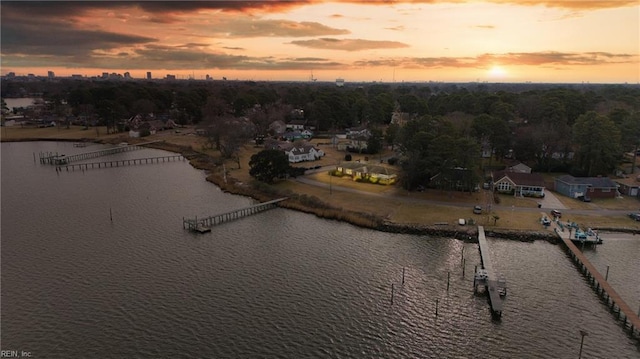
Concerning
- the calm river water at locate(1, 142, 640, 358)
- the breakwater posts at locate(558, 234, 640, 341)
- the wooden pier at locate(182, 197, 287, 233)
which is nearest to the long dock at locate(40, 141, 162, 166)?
the calm river water at locate(1, 142, 640, 358)

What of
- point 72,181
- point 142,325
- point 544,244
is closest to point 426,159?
point 544,244

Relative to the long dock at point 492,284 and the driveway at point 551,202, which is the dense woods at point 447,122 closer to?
the driveway at point 551,202

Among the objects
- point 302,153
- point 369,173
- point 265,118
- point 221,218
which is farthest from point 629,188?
point 265,118

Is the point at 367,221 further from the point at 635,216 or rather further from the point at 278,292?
the point at 635,216

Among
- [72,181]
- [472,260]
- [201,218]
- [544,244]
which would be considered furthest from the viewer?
[72,181]

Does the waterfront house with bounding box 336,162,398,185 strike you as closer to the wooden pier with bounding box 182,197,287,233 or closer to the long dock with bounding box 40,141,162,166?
the wooden pier with bounding box 182,197,287,233

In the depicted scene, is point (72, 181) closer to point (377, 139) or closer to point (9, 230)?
point (9, 230)

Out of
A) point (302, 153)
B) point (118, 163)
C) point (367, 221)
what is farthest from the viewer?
point (118, 163)

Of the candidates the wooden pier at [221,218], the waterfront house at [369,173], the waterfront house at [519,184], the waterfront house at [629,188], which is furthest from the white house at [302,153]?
the waterfront house at [629,188]
